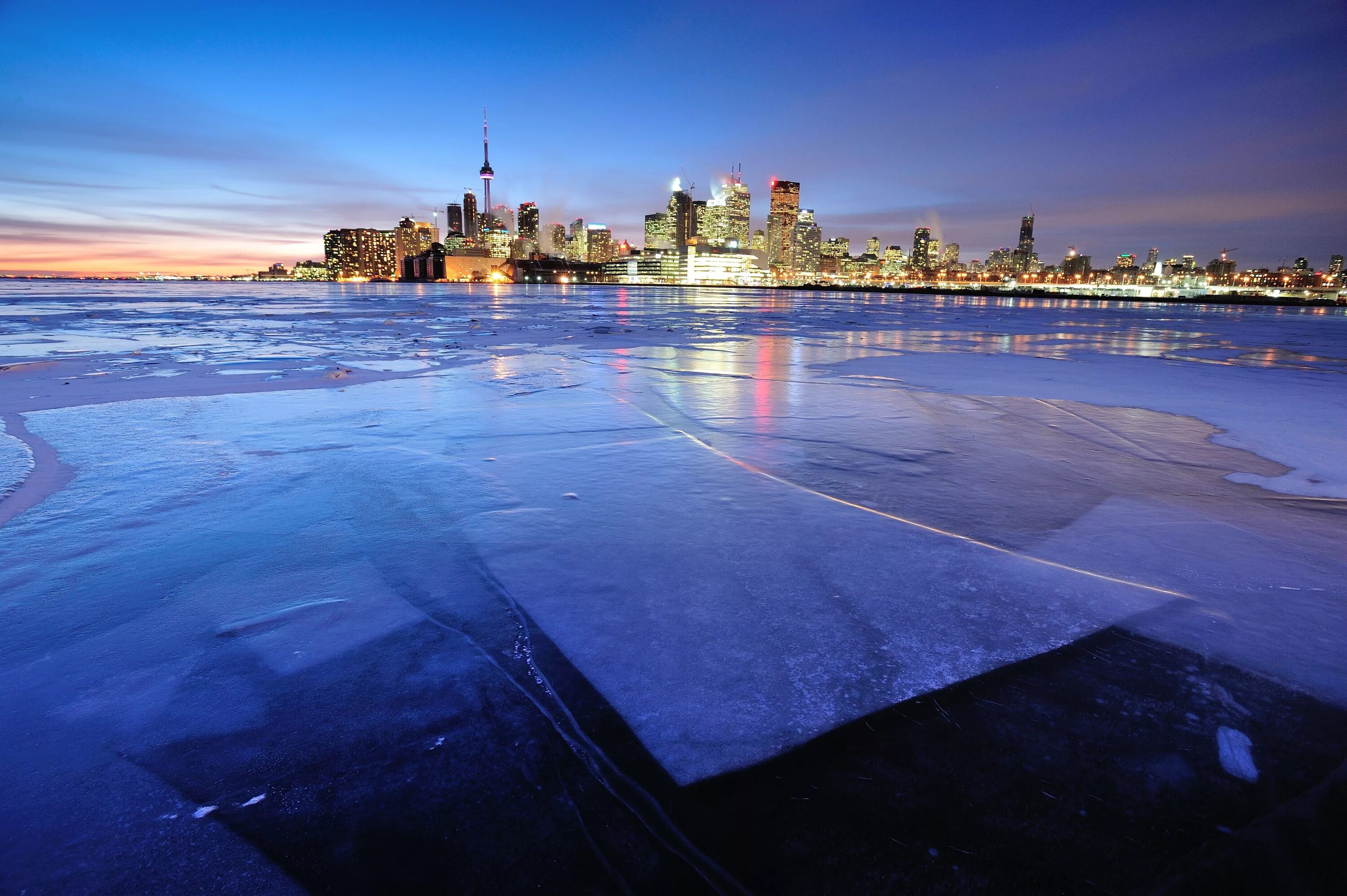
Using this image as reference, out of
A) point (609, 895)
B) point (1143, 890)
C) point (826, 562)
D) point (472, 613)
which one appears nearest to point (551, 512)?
point (472, 613)

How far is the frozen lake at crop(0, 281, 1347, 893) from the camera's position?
1646 millimetres

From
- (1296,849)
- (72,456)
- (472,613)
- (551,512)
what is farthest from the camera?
(72,456)

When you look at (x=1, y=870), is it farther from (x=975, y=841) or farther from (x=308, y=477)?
(x=308, y=477)

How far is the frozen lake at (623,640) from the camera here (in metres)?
1.65

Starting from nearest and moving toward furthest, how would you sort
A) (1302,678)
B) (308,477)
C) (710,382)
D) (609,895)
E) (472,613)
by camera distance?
(609,895) < (1302,678) < (472,613) < (308,477) < (710,382)

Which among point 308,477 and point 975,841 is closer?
point 975,841

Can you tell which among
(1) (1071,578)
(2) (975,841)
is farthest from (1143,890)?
(1) (1071,578)

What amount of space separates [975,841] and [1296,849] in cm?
84

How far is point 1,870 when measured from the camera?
1539 millimetres

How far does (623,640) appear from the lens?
248 cm

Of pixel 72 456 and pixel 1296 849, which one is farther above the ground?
pixel 72 456

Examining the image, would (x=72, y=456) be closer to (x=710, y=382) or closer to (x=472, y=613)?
(x=472, y=613)

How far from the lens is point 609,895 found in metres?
1.49

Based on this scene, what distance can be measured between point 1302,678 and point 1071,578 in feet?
2.83
